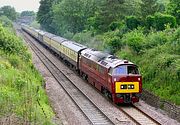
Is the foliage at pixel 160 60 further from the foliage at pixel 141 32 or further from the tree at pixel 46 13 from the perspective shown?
the tree at pixel 46 13

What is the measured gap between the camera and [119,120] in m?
20.6

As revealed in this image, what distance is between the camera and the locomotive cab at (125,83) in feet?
78.1

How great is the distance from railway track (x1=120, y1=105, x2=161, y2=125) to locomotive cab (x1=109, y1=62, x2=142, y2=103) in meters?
0.64

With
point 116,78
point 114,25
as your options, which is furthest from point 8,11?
point 116,78

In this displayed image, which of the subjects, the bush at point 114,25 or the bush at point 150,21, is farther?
the bush at point 114,25

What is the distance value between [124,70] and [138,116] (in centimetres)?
353

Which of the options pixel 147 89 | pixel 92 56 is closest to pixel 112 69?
pixel 147 89

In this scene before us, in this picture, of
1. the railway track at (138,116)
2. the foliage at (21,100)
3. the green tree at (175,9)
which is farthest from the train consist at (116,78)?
the green tree at (175,9)

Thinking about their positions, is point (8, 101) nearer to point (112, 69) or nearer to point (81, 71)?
point (112, 69)

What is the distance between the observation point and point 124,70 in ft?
79.2

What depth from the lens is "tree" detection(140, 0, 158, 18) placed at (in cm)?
4384

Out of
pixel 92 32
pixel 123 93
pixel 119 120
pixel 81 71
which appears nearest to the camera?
pixel 119 120

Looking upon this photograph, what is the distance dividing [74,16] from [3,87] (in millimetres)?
54780

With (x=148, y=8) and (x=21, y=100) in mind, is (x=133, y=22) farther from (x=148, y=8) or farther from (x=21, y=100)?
(x=21, y=100)
